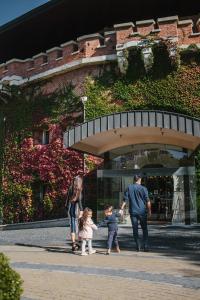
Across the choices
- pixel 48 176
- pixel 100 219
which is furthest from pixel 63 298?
pixel 48 176

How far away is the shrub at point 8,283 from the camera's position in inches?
165

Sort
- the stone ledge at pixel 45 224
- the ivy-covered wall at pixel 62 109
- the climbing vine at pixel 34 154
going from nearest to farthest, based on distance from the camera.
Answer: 1. the stone ledge at pixel 45 224
2. the ivy-covered wall at pixel 62 109
3. the climbing vine at pixel 34 154

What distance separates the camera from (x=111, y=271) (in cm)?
745

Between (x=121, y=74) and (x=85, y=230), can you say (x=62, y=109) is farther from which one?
(x=85, y=230)

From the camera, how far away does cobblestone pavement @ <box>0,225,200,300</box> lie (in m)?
5.82

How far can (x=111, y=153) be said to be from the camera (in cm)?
1859

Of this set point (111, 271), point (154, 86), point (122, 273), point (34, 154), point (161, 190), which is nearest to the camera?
point (122, 273)

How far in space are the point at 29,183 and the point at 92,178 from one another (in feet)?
12.7

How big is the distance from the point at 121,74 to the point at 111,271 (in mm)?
13668

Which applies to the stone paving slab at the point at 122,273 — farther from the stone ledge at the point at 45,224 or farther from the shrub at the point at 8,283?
the stone ledge at the point at 45,224

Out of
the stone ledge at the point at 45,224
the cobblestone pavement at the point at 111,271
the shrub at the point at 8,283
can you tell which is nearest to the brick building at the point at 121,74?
the stone ledge at the point at 45,224

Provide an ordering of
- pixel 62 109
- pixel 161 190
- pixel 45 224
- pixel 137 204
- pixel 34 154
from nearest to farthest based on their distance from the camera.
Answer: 1. pixel 137 204
2. pixel 161 190
3. pixel 45 224
4. pixel 62 109
5. pixel 34 154

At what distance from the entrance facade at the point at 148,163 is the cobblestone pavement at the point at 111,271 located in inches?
193

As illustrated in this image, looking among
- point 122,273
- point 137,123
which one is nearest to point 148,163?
point 137,123
